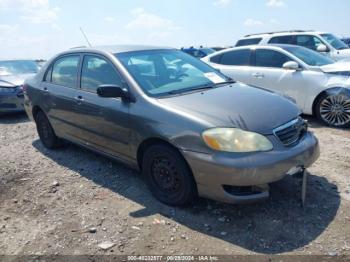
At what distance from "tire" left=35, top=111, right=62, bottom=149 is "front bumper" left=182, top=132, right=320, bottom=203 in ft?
9.92

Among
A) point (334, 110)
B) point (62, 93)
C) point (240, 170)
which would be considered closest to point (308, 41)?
point (334, 110)

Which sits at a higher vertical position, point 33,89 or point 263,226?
point 33,89

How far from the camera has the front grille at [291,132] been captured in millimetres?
3273

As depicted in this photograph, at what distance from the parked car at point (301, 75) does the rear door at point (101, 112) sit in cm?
385

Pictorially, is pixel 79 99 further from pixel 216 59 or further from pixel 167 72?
pixel 216 59

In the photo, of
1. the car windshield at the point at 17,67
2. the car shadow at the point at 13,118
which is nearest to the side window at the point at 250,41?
the car windshield at the point at 17,67

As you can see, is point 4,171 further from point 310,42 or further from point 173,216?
point 310,42

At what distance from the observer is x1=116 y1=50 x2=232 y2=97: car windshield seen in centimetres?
386

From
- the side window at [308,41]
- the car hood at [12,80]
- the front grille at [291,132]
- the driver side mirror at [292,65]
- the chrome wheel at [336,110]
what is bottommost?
the chrome wheel at [336,110]

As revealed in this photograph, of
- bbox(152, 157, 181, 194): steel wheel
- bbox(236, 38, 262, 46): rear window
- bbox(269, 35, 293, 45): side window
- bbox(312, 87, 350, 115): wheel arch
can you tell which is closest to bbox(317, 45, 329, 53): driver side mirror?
bbox(269, 35, 293, 45): side window

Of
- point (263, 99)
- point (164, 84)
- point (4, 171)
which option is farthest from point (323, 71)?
point (4, 171)

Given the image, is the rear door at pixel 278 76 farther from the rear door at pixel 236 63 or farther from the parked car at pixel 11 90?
the parked car at pixel 11 90

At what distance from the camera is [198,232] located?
3219mm

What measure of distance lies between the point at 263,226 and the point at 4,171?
12.1 feet
